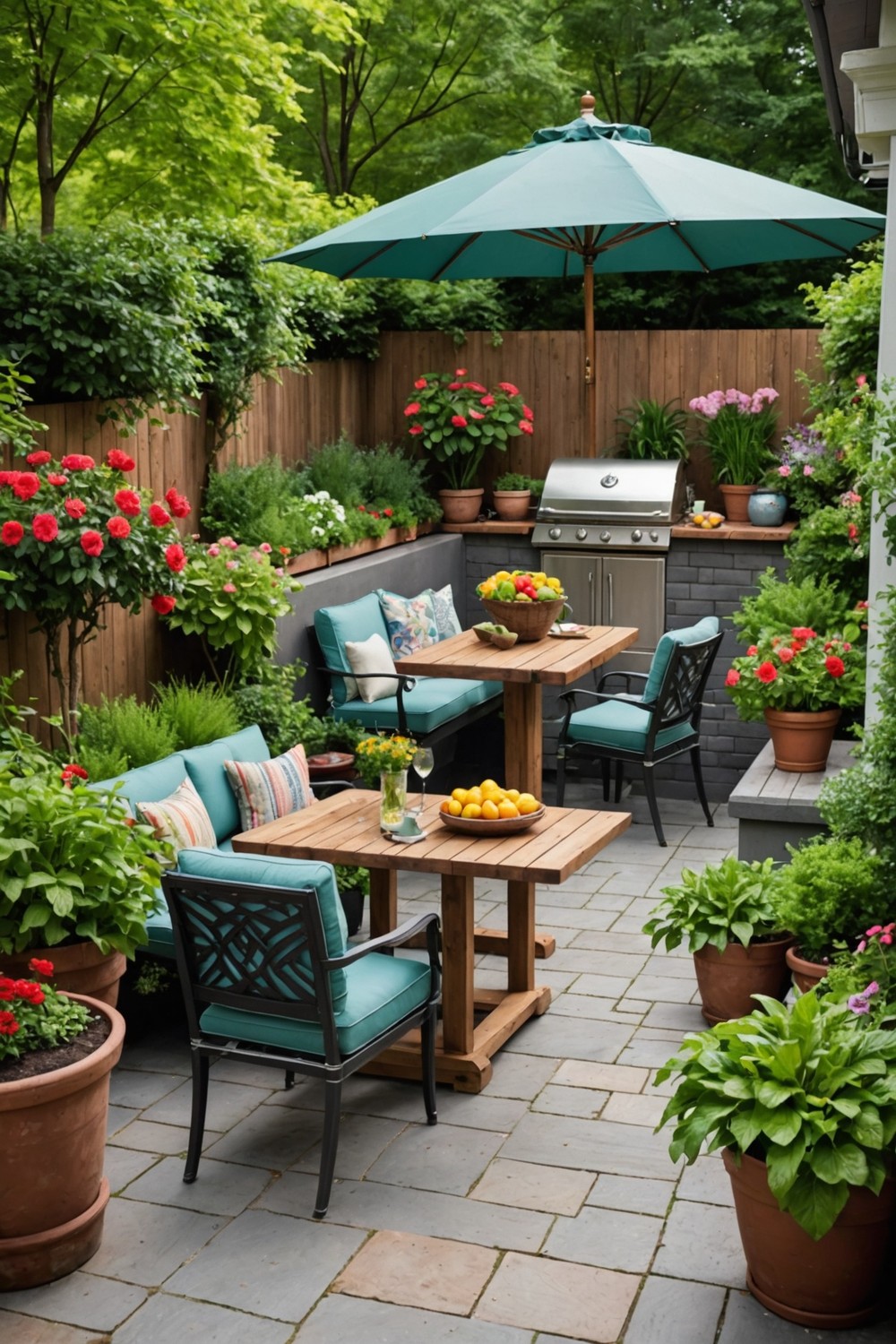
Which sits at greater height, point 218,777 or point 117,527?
point 117,527

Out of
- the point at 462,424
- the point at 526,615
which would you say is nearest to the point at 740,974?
the point at 526,615

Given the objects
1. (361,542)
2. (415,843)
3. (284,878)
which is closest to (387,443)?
(361,542)

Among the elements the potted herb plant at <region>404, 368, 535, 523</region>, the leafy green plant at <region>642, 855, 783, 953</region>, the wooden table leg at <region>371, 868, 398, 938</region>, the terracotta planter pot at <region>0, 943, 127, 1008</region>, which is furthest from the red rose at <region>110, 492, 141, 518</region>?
the potted herb plant at <region>404, 368, 535, 523</region>

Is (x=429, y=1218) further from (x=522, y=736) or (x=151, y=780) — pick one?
(x=522, y=736)

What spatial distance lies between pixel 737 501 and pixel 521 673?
3065mm

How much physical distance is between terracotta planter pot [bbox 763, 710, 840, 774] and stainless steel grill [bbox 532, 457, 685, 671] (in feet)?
8.19

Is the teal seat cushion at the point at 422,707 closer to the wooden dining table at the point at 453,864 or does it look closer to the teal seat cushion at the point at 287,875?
the wooden dining table at the point at 453,864

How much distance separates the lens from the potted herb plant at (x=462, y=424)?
923 centimetres

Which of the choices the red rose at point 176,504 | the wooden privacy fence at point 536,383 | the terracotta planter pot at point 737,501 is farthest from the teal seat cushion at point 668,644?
the red rose at point 176,504

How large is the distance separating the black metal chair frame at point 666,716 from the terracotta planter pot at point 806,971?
2649 mm

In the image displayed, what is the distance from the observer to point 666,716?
7469 millimetres

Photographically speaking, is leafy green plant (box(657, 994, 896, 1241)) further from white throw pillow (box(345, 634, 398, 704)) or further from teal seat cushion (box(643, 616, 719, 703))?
white throw pillow (box(345, 634, 398, 704))

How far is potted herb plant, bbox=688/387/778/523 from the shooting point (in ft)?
28.7

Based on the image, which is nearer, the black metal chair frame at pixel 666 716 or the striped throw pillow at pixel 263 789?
the striped throw pillow at pixel 263 789
